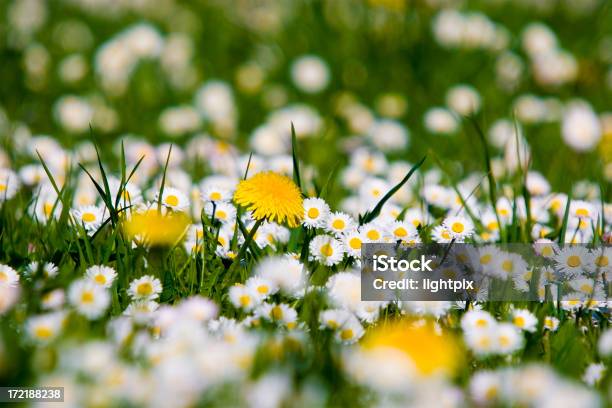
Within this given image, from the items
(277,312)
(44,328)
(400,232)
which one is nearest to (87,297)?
(44,328)

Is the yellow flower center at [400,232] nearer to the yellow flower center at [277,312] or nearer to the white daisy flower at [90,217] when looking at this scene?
the yellow flower center at [277,312]

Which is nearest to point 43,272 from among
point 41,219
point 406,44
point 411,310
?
point 41,219

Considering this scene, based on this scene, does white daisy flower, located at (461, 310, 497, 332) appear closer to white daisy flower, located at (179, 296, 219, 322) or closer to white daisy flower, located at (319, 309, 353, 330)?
white daisy flower, located at (319, 309, 353, 330)

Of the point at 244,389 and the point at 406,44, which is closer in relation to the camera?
the point at 244,389

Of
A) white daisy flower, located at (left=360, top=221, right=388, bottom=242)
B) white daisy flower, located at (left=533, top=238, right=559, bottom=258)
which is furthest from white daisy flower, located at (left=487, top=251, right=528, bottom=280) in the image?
white daisy flower, located at (left=360, top=221, right=388, bottom=242)

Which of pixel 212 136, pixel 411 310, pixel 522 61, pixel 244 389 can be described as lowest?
pixel 244 389

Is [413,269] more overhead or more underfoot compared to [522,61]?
more underfoot

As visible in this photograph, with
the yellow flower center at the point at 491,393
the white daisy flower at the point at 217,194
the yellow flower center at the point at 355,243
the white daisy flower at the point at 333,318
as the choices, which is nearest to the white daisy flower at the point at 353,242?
the yellow flower center at the point at 355,243

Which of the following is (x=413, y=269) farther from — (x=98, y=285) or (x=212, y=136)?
(x=212, y=136)
